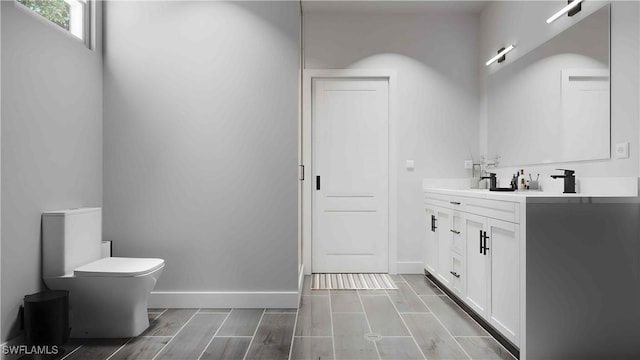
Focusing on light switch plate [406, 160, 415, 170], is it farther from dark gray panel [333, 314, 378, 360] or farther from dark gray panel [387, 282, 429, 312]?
dark gray panel [333, 314, 378, 360]

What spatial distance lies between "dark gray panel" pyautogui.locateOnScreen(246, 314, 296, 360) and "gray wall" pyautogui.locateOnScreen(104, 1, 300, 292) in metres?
0.30

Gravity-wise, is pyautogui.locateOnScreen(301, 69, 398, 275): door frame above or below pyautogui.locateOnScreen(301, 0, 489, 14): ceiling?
below

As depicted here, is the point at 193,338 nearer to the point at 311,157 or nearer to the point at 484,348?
the point at 484,348

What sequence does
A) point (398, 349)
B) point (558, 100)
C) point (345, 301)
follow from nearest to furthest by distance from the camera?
1. point (398, 349)
2. point (558, 100)
3. point (345, 301)

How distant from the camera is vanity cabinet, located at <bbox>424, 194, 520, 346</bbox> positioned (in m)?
2.21

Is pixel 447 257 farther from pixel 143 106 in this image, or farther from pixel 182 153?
pixel 143 106

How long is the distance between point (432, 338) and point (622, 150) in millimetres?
1538

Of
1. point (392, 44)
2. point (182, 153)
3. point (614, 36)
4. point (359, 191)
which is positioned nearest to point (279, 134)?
point (182, 153)

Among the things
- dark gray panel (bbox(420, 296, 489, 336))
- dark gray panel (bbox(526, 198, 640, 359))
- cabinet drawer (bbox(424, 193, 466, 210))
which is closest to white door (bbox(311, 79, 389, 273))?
cabinet drawer (bbox(424, 193, 466, 210))

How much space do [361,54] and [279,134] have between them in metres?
1.68

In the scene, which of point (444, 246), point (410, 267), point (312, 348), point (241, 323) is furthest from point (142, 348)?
point (410, 267)

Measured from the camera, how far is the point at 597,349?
205 centimetres

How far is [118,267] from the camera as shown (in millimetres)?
2428

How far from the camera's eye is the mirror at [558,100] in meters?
2.51
